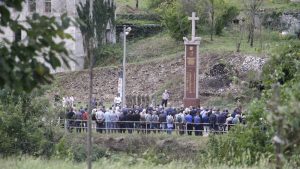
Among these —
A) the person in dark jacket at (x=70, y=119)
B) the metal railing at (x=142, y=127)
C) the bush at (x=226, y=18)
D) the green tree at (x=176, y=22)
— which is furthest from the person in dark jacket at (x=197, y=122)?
the bush at (x=226, y=18)

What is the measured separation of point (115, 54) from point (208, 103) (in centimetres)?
1364

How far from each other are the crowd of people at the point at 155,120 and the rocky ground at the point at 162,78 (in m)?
13.7

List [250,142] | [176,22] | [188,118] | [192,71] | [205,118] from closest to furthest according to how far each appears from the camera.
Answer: [250,142], [205,118], [188,118], [192,71], [176,22]

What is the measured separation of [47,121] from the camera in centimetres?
3080

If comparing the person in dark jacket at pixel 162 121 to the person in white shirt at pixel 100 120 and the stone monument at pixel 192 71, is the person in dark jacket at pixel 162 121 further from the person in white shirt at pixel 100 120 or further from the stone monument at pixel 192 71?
the stone monument at pixel 192 71

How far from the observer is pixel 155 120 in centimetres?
Result: 3288

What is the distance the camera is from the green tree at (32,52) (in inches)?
286

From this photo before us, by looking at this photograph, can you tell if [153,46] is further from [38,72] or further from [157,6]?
[38,72]

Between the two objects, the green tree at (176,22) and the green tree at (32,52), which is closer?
the green tree at (32,52)

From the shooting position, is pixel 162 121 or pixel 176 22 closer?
pixel 162 121

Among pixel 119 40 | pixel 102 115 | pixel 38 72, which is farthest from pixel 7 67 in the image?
pixel 119 40

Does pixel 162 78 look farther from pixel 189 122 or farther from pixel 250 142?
pixel 250 142

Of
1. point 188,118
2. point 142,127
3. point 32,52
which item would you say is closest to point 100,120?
point 142,127

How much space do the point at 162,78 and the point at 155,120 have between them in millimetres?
18619
